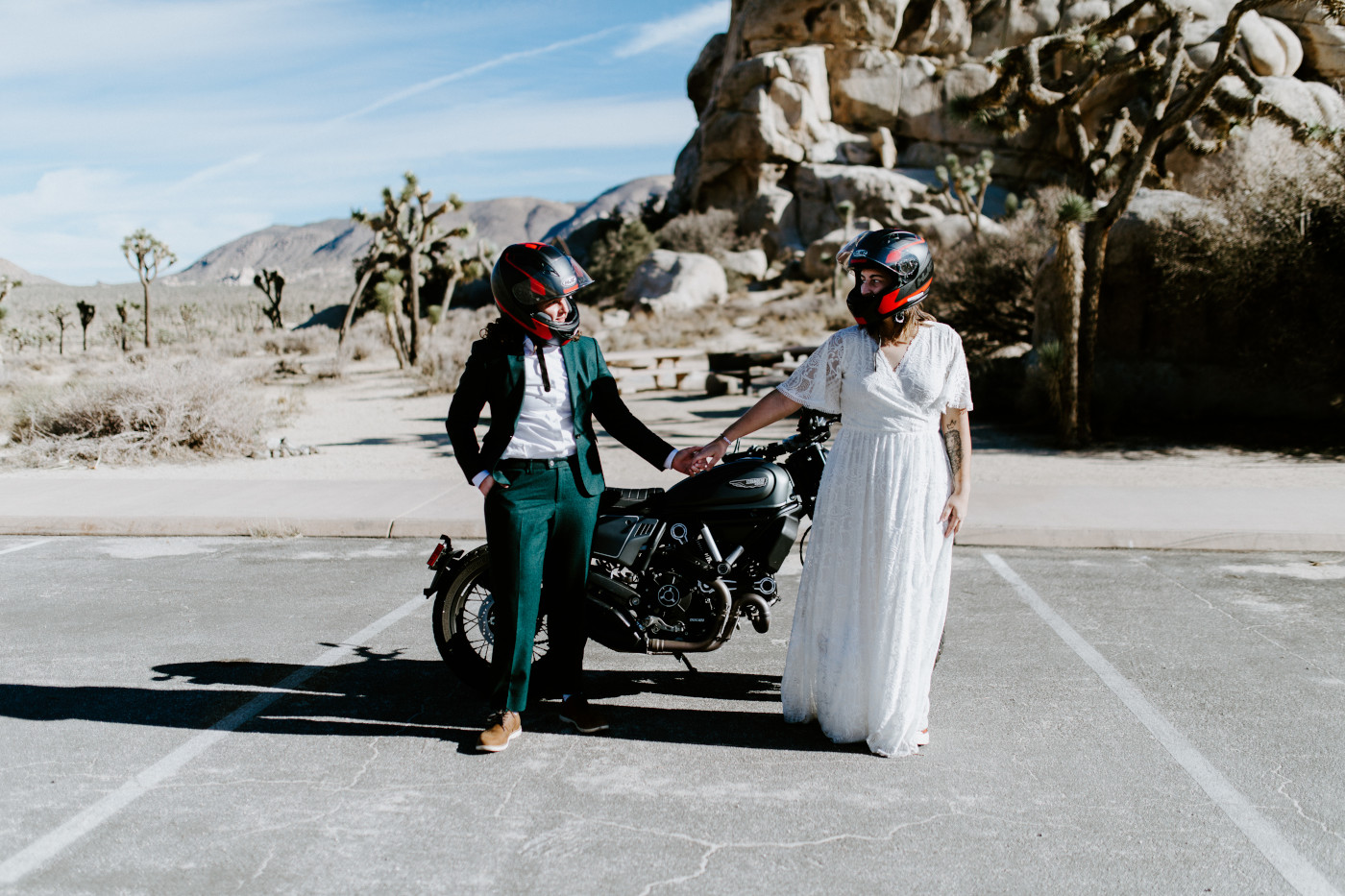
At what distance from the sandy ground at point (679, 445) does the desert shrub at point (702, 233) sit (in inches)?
1424

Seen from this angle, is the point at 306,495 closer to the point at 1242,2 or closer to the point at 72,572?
the point at 72,572

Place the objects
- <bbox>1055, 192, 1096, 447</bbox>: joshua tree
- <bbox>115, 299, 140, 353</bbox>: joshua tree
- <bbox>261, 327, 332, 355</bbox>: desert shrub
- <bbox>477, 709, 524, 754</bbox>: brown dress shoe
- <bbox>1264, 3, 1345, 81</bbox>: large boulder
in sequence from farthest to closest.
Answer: <bbox>1264, 3, 1345, 81</bbox>: large boulder
<bbox>115, 299, 140, 353</bbox>: joshua tree
<bbox>261, 327, 332, 355</bbox>: desert shrub
<bbox>1055, 192, 1096, 447</bbox>: joshua tree
<bbox>477, 709, 524, 754</bbox>: brown dress shoe

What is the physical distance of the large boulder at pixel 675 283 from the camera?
42281 mm

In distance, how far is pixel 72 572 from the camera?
23.2ft

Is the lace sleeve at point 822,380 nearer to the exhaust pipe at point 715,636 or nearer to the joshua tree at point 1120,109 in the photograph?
the exhaust pipe at point 715,636

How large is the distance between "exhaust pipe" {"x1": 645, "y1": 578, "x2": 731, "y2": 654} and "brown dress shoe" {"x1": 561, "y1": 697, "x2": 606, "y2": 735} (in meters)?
0.39

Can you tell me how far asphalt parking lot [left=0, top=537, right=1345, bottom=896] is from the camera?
10.2 ft

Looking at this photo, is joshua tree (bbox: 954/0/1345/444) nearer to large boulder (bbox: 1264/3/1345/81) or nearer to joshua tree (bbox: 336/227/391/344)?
joshua tree (bbox: 336/227/391/344)

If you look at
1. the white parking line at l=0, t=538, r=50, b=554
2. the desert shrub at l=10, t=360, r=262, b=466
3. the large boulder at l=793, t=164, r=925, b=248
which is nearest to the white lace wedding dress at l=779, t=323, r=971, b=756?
the white parking line at l=0, t=538, r=50, b=554

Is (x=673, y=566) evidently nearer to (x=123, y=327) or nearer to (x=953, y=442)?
(x=953, y=442)

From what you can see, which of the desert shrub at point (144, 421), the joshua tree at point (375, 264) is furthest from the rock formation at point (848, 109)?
the desert shrub at point (144, 421)

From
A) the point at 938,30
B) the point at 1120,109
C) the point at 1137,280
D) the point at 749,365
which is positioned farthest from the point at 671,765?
the point at 938,30

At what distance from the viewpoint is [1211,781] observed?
369 cm

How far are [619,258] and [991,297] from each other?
116ft
